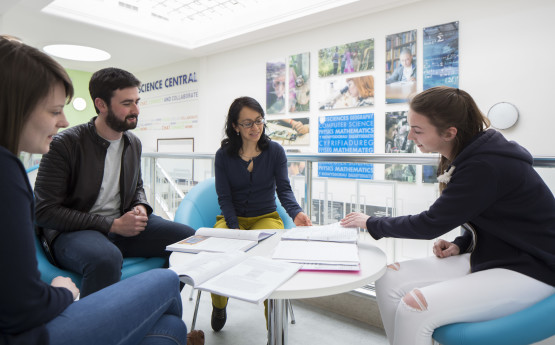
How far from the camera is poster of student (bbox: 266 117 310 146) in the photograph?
5.49 meters

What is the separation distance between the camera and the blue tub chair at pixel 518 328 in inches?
38.8

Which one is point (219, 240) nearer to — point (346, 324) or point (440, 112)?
point (440, 112)

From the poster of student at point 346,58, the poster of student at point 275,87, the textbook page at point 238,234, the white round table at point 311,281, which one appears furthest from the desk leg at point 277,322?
the poster of student at point 275,87

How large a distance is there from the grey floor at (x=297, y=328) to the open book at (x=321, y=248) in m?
0.78

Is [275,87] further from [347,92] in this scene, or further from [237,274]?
[237,274]

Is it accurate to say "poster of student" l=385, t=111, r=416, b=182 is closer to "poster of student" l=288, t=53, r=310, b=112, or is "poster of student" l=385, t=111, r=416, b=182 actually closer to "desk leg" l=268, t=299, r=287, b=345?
"poster of student" l=288, t=53, r=310, b=112

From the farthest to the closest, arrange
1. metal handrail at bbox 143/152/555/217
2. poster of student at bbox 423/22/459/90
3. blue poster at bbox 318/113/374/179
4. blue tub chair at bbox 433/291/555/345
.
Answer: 1. blue poster at bbox 318/113/374/179
2. poster of student at bbox 423/22/459/90
3. metal handrail at bbox 143/152/555/217
4. blue tub chair at bbox 433/291/555/345

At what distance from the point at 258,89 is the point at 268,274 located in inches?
212

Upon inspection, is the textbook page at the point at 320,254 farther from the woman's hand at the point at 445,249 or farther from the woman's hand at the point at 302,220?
the woman's hand at the point at 302,220

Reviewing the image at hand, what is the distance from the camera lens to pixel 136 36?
5.78 metres

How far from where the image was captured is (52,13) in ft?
16.1

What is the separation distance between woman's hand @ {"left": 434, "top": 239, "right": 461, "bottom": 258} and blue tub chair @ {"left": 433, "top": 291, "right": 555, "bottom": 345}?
0.41m

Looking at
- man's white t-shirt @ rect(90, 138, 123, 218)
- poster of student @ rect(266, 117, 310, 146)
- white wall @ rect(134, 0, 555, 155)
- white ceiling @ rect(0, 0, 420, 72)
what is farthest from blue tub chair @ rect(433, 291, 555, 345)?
poster of student @ rect(266, 117, 310, 146)

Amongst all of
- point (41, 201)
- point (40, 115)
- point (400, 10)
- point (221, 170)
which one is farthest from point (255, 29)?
point (40, 115)
